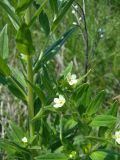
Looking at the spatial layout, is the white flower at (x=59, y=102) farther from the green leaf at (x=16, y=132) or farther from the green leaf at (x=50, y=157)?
the green leaf at (x=16, y=132)

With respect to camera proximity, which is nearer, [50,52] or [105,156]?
[105,156]

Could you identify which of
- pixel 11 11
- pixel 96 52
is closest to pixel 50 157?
pixel 11 11

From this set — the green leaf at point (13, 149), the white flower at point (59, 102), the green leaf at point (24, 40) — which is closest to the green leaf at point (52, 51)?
the green leaf at point (24, 40)

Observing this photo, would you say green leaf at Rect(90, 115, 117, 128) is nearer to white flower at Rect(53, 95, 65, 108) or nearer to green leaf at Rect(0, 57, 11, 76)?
white flower at Rect(53, 95, 65, 108)

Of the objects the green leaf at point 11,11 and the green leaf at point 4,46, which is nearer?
the green leaf at point 11,11

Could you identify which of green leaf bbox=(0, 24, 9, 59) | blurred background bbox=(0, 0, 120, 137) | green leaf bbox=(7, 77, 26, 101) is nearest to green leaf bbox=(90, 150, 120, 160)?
green leaf bbox=(7, 77, 26, 101)

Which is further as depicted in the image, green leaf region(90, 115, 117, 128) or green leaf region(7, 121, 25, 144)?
green leaf region(7, 121, 25, 144)

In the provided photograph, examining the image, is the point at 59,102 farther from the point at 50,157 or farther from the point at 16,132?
the point at 16,132

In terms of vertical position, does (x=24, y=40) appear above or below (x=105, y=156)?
above
